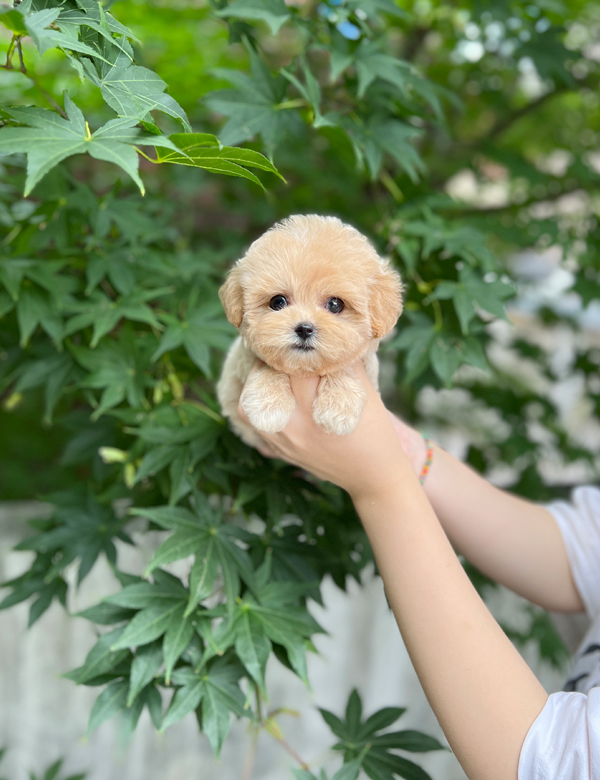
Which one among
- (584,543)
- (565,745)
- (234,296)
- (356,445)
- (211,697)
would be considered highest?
(234,296)

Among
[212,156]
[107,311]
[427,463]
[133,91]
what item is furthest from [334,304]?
[107,311]

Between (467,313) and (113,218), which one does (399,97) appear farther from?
(113,218)

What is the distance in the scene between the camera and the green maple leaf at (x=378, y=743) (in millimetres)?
985

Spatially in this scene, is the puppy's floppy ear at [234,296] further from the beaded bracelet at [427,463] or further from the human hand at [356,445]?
the beaded bracelet at [427,463]

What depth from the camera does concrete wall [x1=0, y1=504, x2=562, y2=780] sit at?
1.62m

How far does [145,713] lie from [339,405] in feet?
4.45

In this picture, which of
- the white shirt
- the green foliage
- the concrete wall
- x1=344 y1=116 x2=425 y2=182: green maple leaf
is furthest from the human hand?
the concrete wall

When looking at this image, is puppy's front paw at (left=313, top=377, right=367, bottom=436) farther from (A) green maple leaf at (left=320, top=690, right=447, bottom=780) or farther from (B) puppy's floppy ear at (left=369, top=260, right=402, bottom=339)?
(A) green maple leaf at (left=320, top=690, right=447, bottom=780)

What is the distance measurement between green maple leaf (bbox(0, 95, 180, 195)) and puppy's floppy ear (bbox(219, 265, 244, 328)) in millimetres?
254

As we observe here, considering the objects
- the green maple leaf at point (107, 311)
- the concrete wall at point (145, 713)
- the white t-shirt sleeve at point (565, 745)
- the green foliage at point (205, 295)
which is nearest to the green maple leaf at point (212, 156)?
the green foliage at point (205, 295)

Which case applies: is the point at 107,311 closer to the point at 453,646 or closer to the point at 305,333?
the point at 305,333

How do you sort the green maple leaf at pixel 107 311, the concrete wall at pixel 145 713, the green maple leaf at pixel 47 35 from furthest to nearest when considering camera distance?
the concrete wall at pixel 145 713 → the green maple leaf at pixel 107 311 → the green maple leaf at pixel 47 35

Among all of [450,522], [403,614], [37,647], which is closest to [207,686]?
[403,614]

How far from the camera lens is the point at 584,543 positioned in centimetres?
117
